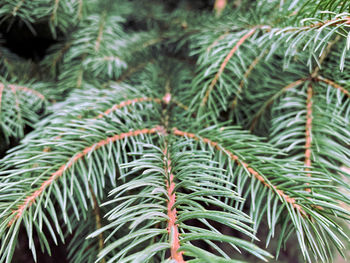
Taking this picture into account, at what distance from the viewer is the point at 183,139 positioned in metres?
0.27

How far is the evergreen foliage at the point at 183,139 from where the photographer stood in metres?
0.19

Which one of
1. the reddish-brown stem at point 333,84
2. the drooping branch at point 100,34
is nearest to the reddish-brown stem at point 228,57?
the reddish-brown stem at point 333,84

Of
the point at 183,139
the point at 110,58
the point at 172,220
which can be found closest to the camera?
the point at 172,220

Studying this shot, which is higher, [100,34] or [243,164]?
[100,34]

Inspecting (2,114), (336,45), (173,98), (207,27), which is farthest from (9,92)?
(336,45)

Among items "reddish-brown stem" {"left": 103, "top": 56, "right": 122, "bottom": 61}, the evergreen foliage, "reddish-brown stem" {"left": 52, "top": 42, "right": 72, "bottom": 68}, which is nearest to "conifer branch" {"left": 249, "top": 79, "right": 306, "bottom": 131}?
the evergreen foliage

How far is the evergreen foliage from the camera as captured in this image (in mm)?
189

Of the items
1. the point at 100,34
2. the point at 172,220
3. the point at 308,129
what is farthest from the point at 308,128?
the point at 100,34

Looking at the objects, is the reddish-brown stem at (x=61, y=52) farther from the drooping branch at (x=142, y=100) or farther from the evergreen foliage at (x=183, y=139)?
the drooping branch at (x=142, y=100)

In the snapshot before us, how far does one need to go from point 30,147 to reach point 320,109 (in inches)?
12.9

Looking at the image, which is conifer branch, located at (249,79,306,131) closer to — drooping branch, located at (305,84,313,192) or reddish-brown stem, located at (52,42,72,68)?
drooping branch, located at (305,84,313,192)

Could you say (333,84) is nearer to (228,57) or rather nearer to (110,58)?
(228,57)

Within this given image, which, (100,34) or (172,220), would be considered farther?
(100,34)

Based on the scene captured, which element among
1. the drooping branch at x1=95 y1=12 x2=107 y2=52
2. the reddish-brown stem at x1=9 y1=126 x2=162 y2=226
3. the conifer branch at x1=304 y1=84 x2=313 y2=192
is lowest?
the reddish-brown stem at x1=9 y1=126 x2=162 y2=226
